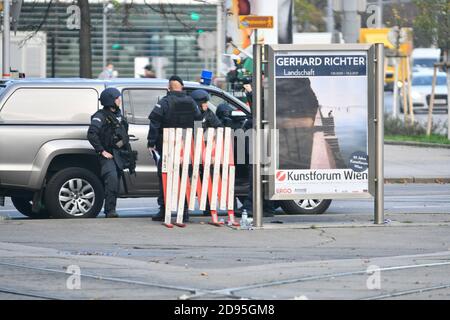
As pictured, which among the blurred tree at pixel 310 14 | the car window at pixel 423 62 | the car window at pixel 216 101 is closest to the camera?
the car window at pixel 216 101

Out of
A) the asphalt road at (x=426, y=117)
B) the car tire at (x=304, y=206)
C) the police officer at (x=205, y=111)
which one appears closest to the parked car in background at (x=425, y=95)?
the asphalt road at (x=426, y=117)

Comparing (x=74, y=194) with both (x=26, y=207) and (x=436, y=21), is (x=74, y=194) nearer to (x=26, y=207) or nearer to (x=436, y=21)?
(x=26, y=207)

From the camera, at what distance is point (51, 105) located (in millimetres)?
15906

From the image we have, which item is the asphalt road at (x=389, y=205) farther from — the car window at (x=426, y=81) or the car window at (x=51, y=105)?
the car window at (x=426, y=81)

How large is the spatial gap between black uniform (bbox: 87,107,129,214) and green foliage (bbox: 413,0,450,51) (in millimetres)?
15822

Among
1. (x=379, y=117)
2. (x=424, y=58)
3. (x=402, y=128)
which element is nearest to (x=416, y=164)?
(x=402, y=128)

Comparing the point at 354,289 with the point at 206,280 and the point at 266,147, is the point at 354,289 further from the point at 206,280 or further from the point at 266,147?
the point at 266,147

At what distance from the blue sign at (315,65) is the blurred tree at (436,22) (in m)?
15.9

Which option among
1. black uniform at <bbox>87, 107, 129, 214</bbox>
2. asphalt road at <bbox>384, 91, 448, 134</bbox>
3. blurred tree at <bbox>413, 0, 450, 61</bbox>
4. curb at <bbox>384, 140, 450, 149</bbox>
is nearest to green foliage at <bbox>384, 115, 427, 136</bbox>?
asphalt road at <bbox>384, 91, 448, 134</bbox>

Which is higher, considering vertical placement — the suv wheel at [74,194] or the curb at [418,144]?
the curb at [418,144]

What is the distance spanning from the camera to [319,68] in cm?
1427

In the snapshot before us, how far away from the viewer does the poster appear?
562 inches

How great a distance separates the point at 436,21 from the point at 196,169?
17471mm

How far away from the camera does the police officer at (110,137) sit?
15422 millimetres
